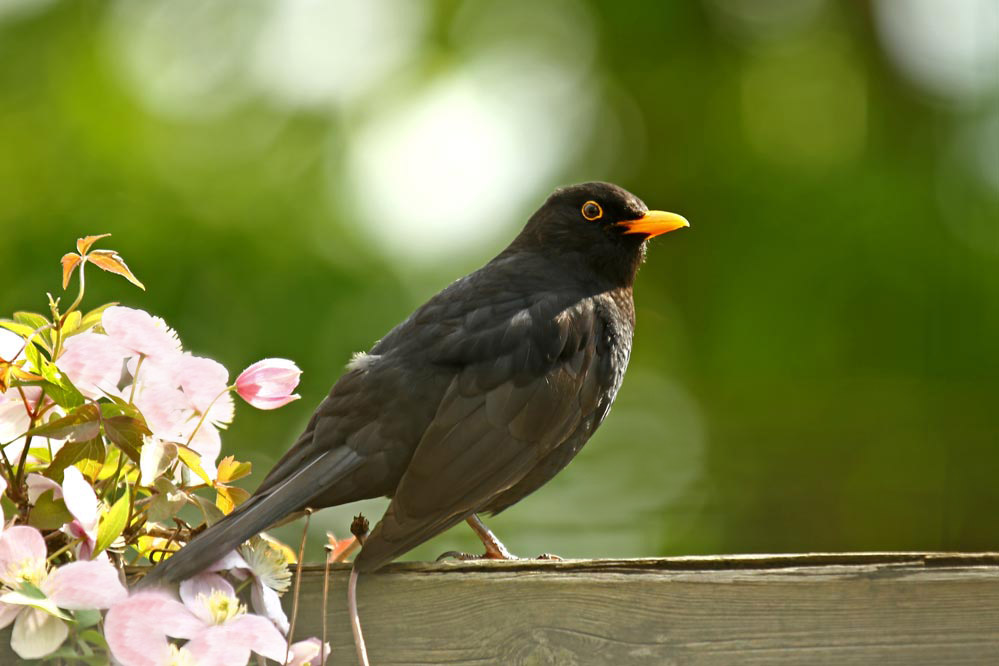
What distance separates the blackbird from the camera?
9.09ft

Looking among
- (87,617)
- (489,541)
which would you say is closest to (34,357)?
(87,617)

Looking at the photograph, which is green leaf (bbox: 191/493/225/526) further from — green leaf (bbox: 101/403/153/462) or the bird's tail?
green leaf (bbox: 101/403/153/462)

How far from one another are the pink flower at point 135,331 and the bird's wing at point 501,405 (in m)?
0.61

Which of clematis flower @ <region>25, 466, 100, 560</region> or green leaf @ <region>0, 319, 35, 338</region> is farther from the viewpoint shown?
green leaf @ <region>0, 319, 35, 338</region>

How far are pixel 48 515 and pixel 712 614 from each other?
1.16 m

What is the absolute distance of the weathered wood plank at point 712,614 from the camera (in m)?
2.22

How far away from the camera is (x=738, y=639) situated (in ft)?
7.35

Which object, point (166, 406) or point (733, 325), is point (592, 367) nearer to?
point (166, 406)

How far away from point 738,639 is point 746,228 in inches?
281

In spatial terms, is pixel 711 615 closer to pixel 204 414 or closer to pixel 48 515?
pixel 204 414

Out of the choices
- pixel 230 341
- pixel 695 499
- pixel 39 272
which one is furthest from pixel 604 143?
pixel 39 272

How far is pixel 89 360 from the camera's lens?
7.10ft

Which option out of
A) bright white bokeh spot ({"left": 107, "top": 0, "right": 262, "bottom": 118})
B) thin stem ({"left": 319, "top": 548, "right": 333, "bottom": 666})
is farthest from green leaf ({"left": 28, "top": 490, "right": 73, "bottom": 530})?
bright white bokeh spot ({"left": 107, "top": 0, "right": 262, "bottom": 118})

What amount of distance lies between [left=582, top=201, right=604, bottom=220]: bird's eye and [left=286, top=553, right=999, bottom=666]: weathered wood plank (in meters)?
1.91
